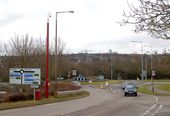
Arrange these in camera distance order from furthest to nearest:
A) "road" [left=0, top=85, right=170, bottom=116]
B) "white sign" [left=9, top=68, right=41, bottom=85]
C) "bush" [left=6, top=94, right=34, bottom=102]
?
"white sign" [left=9, top=68, right=41, bottom=85] < "bush" [left=6, top=94, right=34, bottom=102] < "road" [left=0, top=85, right=170, bottom=116]

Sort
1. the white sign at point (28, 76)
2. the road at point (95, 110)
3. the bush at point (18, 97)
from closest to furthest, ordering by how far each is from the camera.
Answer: the road at point (95, 110), the bush at point (18, 97), the white sign at point (28, 76)

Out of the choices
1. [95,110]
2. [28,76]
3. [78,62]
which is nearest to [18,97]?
[28,76]

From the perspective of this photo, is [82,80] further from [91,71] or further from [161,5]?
[161,5]

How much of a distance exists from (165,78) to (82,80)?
30632 millimetres

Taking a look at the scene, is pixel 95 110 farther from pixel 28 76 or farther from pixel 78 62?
pixel 78 62

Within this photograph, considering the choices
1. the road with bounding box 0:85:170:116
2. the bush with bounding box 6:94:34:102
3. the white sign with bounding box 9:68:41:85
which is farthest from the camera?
the white sign with bounding box 9:68:41:85

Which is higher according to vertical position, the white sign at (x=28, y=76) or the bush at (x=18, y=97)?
the white sign at (x=28, y=76)

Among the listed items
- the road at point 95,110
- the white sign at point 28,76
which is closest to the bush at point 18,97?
the white sign at point 28,76

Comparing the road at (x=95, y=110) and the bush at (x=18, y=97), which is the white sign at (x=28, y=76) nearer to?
the bush at (x=18, y=97)

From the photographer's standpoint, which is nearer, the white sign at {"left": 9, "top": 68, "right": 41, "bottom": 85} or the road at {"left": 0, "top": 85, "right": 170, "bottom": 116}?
the road at {"left": 0, "top": 85, "right": 170, "bottom": 116}

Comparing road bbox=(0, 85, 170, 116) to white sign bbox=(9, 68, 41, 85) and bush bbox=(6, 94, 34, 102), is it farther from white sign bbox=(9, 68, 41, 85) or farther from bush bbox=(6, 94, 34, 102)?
white sign bbox=(9, 68, 41, 85)

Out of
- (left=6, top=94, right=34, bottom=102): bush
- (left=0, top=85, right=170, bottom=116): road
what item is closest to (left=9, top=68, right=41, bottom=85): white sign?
(left=6, top=94, right=34, bottom=102): bush

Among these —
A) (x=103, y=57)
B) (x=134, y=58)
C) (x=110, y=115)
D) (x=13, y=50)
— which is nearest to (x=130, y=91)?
(x=13, y=50)

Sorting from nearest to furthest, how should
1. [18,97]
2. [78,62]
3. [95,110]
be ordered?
[95,110]
[18,97]
[78,62]
